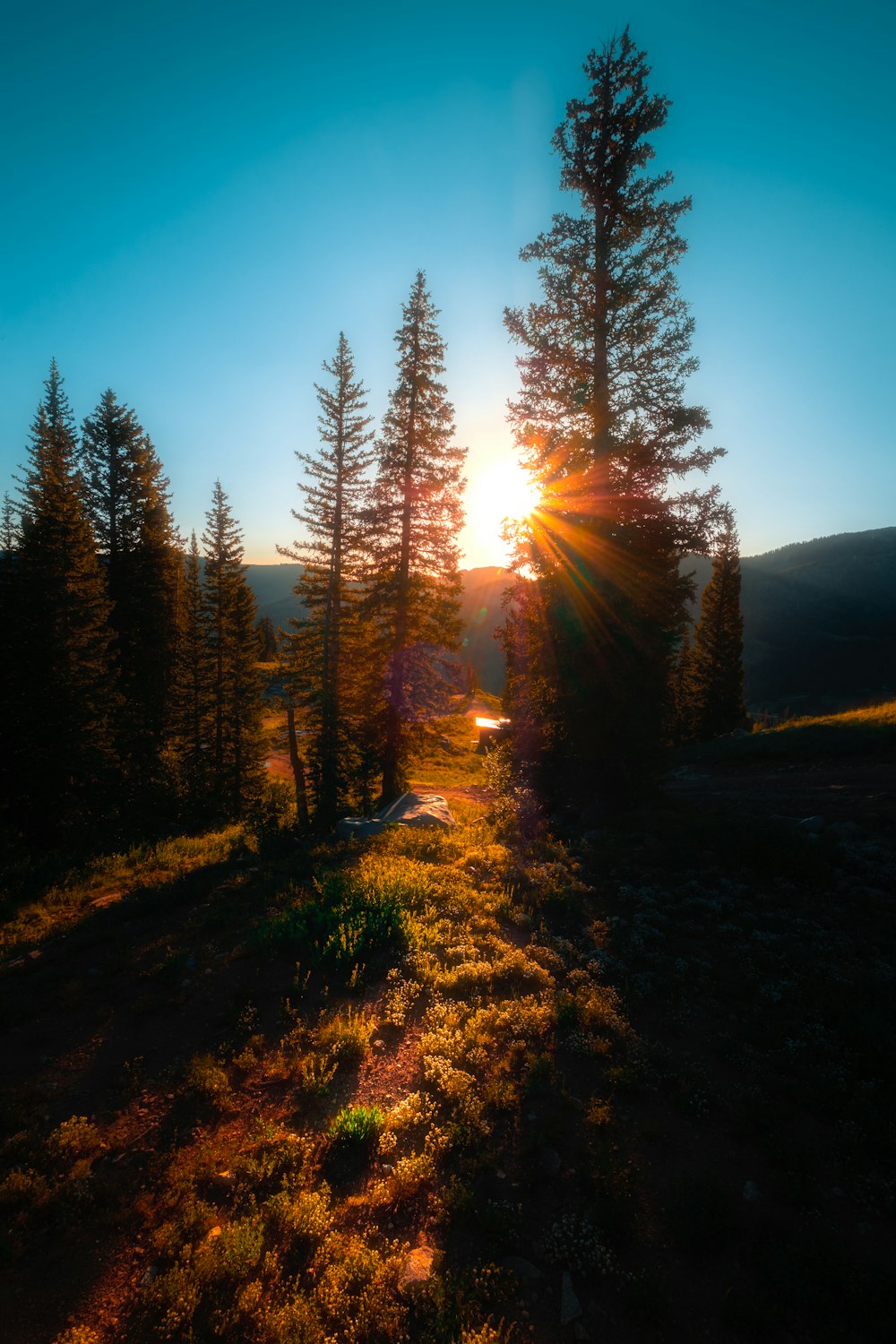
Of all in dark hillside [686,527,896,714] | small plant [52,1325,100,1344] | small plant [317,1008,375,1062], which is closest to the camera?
small plant [52,1325,100,1344]

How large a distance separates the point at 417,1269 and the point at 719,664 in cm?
4151

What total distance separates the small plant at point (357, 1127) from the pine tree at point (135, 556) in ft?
75.8

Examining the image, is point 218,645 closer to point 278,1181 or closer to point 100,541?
point 100,541

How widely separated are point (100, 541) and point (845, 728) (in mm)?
33861

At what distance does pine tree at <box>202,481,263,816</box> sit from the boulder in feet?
42.6

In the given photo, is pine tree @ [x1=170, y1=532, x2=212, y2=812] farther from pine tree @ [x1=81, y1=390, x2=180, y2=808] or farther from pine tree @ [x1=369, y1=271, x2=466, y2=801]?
pine tree @ [x1=369, y1=271, x2=466, y2=801]

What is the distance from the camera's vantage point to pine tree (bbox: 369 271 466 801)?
65.7 feet

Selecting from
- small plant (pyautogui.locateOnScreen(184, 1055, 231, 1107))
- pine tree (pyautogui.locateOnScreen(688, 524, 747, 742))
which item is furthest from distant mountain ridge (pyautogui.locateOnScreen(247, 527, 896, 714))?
small plant (pyautogui.locateOnScreen(184, 1055, 231, 1107))

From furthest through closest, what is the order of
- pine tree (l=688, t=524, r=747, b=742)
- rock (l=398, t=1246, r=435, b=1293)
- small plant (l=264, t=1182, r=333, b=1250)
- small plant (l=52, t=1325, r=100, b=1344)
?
pine tree (l=688, t=524, r=747, b=742) < small plant (l=264, t=1182, r=333, b=1250) < rock (l=398, t=1246, r=435, b=1293) < small plant (l=52, t=1325, r=100, b=1344)

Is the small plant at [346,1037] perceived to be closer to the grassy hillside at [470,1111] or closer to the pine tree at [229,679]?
the grassy hillside at [470,1111]

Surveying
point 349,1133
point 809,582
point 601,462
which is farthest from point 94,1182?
point 809,582

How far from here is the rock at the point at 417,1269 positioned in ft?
12.5

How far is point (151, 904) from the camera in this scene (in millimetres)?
11328

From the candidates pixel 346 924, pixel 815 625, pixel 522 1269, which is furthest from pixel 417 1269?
pixel 815 625
